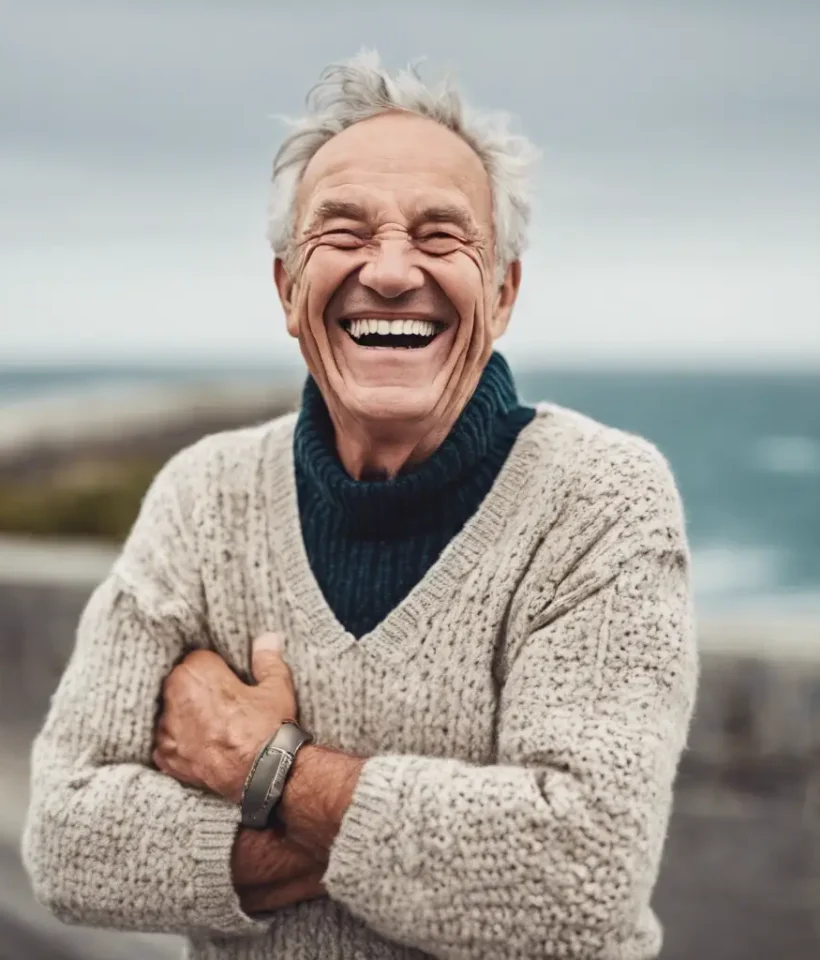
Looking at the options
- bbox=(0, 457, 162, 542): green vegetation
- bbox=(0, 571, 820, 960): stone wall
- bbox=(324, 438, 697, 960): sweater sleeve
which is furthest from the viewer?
bbox=(0, 457, 162, 542): green vegetation

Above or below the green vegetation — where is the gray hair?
above

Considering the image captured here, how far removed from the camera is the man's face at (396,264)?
1.48 meters

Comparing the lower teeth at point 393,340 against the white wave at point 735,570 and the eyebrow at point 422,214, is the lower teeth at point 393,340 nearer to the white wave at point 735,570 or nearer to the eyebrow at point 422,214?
the eyebrow at point 422,214

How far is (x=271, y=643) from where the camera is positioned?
1621mm

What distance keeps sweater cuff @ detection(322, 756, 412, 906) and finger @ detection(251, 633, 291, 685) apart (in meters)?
0.25

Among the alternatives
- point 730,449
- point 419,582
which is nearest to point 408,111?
point 419,582

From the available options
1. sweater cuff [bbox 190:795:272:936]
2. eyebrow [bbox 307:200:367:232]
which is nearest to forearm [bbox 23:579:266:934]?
sweater cuff [bbox 190:795:272:936]

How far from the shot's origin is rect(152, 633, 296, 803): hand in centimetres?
148

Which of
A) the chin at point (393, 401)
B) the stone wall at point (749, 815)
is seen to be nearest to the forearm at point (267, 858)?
the chin at point (393, 401)

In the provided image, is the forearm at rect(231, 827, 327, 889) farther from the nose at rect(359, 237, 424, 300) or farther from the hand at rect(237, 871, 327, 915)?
the nose at rect(359, 237, 424, 300)

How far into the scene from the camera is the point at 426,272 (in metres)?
1.48

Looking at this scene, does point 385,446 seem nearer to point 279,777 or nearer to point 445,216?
point 445,216

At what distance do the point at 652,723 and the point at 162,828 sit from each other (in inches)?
25.8

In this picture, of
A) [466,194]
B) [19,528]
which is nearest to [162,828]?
[466,194]
